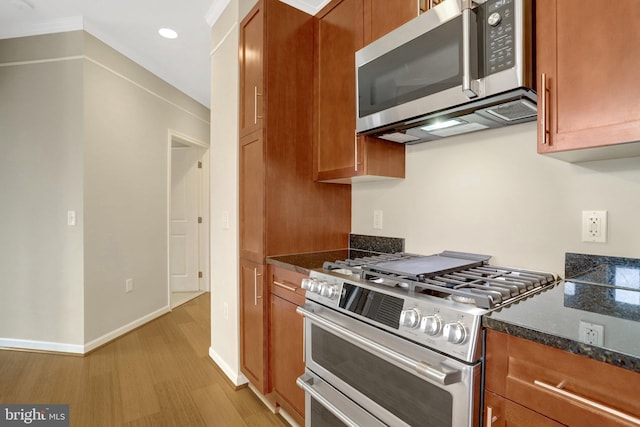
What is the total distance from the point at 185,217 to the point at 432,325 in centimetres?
430

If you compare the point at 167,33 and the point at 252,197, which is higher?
the point at 167,33

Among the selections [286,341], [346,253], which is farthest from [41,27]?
[286,341]

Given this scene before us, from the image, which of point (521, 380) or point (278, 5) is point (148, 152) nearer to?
point (278, 5)

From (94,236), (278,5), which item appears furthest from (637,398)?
(94,236)

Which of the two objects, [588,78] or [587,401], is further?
[588,78]

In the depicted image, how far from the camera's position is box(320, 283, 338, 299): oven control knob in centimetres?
136

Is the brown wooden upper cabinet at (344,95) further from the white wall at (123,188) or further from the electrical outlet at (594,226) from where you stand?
the white wall at (123,188)

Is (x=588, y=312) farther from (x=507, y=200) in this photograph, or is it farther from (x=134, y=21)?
(x=134, y=21)

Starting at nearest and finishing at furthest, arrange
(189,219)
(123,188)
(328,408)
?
(328,408) → (123,188) → (189,219)

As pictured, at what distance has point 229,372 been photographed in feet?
7.57

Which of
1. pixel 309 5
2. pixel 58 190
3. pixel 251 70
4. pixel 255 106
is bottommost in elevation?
pixel 58 190

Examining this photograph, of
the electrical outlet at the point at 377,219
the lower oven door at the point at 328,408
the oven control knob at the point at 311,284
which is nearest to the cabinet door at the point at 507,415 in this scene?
the lower oven door at the point at 328,408

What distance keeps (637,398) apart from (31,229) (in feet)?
12.4

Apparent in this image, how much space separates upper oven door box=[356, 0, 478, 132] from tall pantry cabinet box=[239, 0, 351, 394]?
0.51 meters
